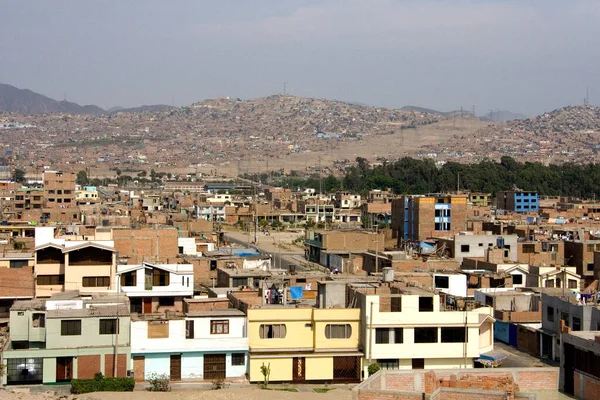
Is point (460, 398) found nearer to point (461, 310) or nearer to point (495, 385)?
point (495, 385)

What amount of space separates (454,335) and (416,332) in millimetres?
684

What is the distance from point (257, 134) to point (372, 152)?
39.7 metres

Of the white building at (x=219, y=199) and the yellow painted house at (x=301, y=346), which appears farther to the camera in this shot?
the white building at (x=219, y=199)

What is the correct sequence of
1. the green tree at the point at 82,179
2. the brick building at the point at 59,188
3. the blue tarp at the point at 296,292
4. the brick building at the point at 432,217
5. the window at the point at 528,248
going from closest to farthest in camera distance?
the blue tarp at the point at 296,292 → the window at the point at 528,248 → the brick building at the point at 432,217 → the brick building at the point at 59,188 → the green tree at the point at 82,179

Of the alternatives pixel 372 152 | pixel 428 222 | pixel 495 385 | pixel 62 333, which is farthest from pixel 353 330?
pixel 372 152

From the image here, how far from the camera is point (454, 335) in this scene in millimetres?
17312

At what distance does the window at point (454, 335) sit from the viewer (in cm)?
1730

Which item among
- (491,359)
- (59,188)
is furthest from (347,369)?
(59,188)

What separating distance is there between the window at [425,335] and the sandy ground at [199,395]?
1.69 metres

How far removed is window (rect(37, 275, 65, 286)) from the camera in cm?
2069

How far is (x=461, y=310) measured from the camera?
17766 mm

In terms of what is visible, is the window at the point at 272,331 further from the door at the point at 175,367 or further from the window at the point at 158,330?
the window at the point at 158,330

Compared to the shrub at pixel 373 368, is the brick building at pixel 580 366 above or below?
above

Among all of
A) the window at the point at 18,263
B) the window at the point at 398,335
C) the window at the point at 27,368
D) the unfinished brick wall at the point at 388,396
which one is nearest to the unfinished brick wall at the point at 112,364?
the window at the point at 27,368
